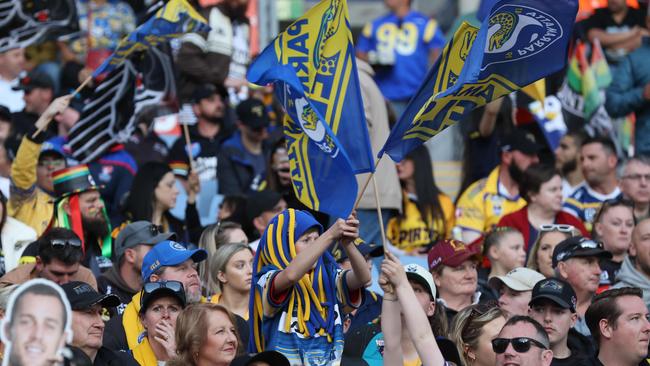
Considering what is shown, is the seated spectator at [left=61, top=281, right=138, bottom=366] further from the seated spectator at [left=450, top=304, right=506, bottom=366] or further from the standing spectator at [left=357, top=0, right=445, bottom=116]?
the standing spectator at [left=357, top=0, right=445, bottom=116]

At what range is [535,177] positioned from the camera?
12.4 m

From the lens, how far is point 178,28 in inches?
454

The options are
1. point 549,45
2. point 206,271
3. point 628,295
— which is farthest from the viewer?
point 206,271

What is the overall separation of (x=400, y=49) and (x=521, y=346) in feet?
26.6

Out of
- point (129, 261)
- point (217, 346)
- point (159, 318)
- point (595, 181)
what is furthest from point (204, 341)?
point (595, 181)

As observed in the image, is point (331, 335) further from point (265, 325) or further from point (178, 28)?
point (178, 28)

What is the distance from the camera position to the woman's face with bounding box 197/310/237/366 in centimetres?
782

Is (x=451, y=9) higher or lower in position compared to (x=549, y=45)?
lower

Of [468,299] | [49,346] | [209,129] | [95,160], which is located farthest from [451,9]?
[49,346]

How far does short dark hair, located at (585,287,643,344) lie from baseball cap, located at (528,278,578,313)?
0.15m

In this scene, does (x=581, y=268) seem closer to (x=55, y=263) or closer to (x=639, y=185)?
(x=639, y=185)

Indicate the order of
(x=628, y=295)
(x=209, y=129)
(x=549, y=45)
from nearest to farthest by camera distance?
1. (x=549, y=45)
2. (x=628, y=295)
3. (x=209, y=129)

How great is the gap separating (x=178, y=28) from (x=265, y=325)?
3.91 m

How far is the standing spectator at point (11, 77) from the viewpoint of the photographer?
1370 centimetres
